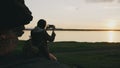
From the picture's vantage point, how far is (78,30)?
128625mm

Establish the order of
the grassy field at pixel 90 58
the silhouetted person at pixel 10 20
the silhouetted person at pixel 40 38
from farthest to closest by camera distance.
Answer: the grassy field at pixel 90 58
the silhouetted person at pixel 40 38
the silhouetted person at pixel 10 20

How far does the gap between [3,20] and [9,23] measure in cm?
3

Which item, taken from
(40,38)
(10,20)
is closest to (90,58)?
(40,38)

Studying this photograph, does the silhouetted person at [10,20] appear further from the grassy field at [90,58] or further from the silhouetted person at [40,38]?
the grassy field at [90,58]

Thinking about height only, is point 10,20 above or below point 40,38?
above

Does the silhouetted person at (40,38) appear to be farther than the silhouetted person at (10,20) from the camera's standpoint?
Yes

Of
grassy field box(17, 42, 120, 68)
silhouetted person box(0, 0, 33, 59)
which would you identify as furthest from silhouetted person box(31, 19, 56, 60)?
silhouetted person box(0, 0, 33, 59)

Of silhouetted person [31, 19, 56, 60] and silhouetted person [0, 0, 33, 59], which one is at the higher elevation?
silhouetted person [0, 0, 33, 59]

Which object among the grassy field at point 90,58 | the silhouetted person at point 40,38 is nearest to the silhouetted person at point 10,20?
the silhouetted person at point 40,38

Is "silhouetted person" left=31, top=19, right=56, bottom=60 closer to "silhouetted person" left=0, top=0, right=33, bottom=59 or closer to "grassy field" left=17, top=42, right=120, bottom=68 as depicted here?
"grassy field" left=17, top=42, right=120, bottom=68

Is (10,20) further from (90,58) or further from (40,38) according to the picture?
(90,58)

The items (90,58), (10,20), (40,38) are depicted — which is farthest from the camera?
(90,58)

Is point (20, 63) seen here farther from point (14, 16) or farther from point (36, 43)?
point (36, 43)

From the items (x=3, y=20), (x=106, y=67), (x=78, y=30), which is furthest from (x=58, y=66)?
(x=78, y=30)
